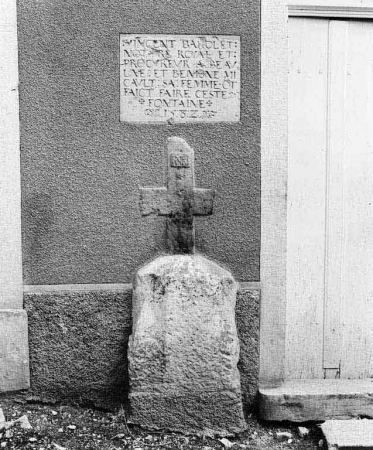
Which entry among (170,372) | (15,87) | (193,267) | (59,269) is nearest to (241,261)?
(193,267)

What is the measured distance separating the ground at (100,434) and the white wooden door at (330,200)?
465 millimetres

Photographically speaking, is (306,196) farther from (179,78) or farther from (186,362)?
(186,362)

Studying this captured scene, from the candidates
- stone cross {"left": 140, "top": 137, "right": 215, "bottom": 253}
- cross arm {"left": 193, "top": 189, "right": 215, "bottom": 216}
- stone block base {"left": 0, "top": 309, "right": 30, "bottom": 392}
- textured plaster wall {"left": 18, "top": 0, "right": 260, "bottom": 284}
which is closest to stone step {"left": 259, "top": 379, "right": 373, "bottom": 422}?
textured plaster wall {"left": 18, "top": 0, "right": 260, "bottom": 284}

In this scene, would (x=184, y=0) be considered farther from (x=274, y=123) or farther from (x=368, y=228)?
(x=368, y=228)

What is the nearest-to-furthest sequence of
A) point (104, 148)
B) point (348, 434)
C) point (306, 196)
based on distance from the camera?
point (348, 434)
point (104, 148)
point (306, 196)

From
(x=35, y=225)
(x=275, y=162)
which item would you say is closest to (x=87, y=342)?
(x=35, y=225)

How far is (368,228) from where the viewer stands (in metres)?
3.38

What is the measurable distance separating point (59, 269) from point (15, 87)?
3.22ft

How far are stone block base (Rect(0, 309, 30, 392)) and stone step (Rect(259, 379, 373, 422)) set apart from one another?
1.29 metres

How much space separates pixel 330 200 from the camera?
334 centimetres

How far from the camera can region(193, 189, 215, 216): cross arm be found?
3.16 metres

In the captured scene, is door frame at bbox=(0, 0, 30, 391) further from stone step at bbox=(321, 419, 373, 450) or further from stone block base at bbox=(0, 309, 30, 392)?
stone step at bbox=(321, 419, 373, 450)

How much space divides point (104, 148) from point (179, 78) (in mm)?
548

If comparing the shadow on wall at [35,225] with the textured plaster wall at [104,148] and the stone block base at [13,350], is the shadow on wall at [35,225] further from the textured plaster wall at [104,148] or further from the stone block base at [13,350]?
the stone block base at [13,350]
